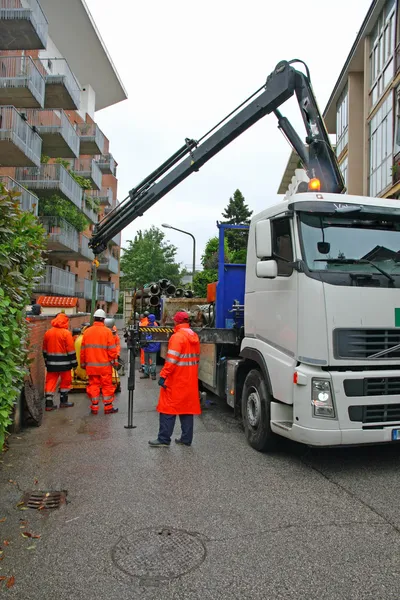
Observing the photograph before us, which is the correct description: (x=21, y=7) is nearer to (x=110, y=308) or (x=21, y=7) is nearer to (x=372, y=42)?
(x=372, y=42)

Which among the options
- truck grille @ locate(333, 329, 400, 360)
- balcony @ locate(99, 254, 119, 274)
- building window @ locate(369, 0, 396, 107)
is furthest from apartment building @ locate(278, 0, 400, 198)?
balcony @ locate(99, 254, 119, 274)

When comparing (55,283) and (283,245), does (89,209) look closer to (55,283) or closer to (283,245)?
(55,283)

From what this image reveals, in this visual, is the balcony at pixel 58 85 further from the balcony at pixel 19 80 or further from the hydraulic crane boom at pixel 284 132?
the hydraulic crane boom at pixel 284 132

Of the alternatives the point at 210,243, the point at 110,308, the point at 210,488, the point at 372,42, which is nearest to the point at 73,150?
the point at 210,243

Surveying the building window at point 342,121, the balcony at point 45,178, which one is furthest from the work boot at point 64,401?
the building window at point 342,121

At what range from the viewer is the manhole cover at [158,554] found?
3123 millimetres

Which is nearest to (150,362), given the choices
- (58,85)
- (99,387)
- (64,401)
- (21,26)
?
(64,401)

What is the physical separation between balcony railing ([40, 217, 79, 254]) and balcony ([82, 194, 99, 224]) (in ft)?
12.0

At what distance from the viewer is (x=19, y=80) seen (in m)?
20.7

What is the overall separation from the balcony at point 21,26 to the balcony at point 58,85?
2733 millimetres

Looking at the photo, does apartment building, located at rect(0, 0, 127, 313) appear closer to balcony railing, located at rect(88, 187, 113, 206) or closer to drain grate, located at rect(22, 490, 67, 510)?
balcony railing, located at rect(88, 187, 113, 206)

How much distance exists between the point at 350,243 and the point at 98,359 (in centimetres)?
456

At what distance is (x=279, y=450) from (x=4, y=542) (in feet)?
11.3

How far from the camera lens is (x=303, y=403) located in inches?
190
